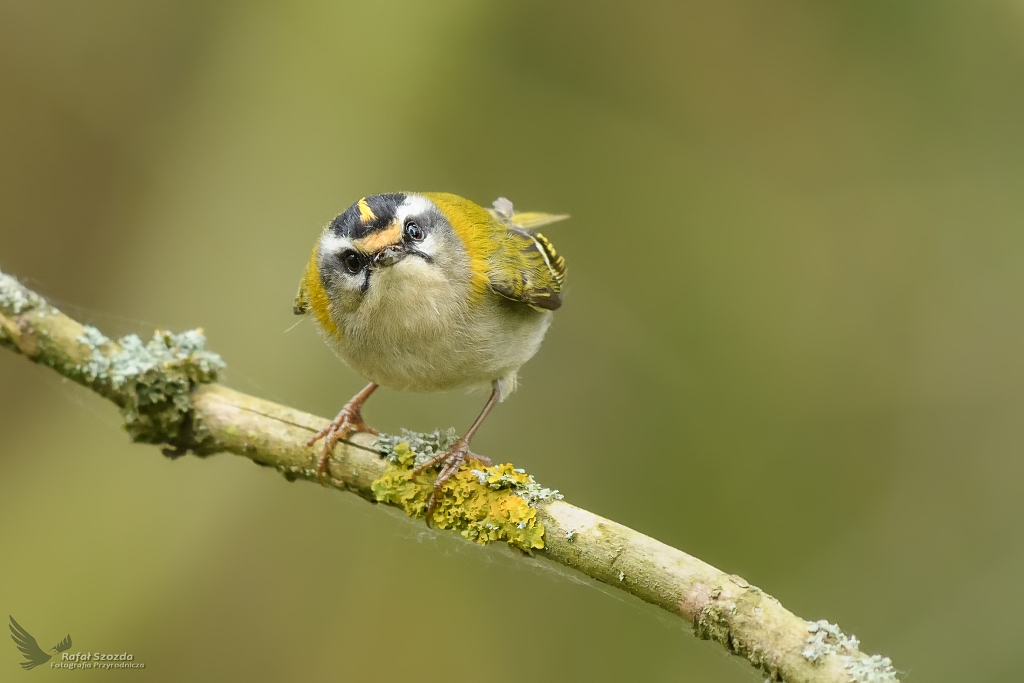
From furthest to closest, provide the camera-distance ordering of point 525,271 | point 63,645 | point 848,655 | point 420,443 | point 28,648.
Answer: point 63,645, point 28,648, point 525,271, point 420,443, point 848,655

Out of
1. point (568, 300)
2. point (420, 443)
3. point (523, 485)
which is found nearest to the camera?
point (523, 485)

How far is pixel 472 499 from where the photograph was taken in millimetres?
2902

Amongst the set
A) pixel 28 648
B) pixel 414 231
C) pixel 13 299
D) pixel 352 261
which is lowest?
pixel 28 648

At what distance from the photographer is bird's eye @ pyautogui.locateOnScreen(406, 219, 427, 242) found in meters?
3.37

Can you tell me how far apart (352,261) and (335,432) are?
68cm

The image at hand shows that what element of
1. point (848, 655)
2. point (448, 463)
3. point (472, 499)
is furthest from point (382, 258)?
point (848, 655)

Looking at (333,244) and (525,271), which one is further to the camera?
(525,271)

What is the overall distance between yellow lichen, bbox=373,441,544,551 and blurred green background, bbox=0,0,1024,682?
1.34 metres

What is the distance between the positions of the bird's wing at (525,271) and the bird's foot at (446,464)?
77 centimetres

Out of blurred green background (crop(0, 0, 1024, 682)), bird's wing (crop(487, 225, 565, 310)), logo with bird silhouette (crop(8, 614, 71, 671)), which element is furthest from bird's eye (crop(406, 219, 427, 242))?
logo with bird silhouette (crop(8, 614, 71, 671))

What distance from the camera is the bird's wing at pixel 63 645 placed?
4080mm

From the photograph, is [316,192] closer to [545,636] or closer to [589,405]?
[589,405]

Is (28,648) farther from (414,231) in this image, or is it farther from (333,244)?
(414,231)

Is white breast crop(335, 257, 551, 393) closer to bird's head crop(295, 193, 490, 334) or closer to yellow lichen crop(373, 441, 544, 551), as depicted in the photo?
bird's head crop(295, 193, 490, 334)
